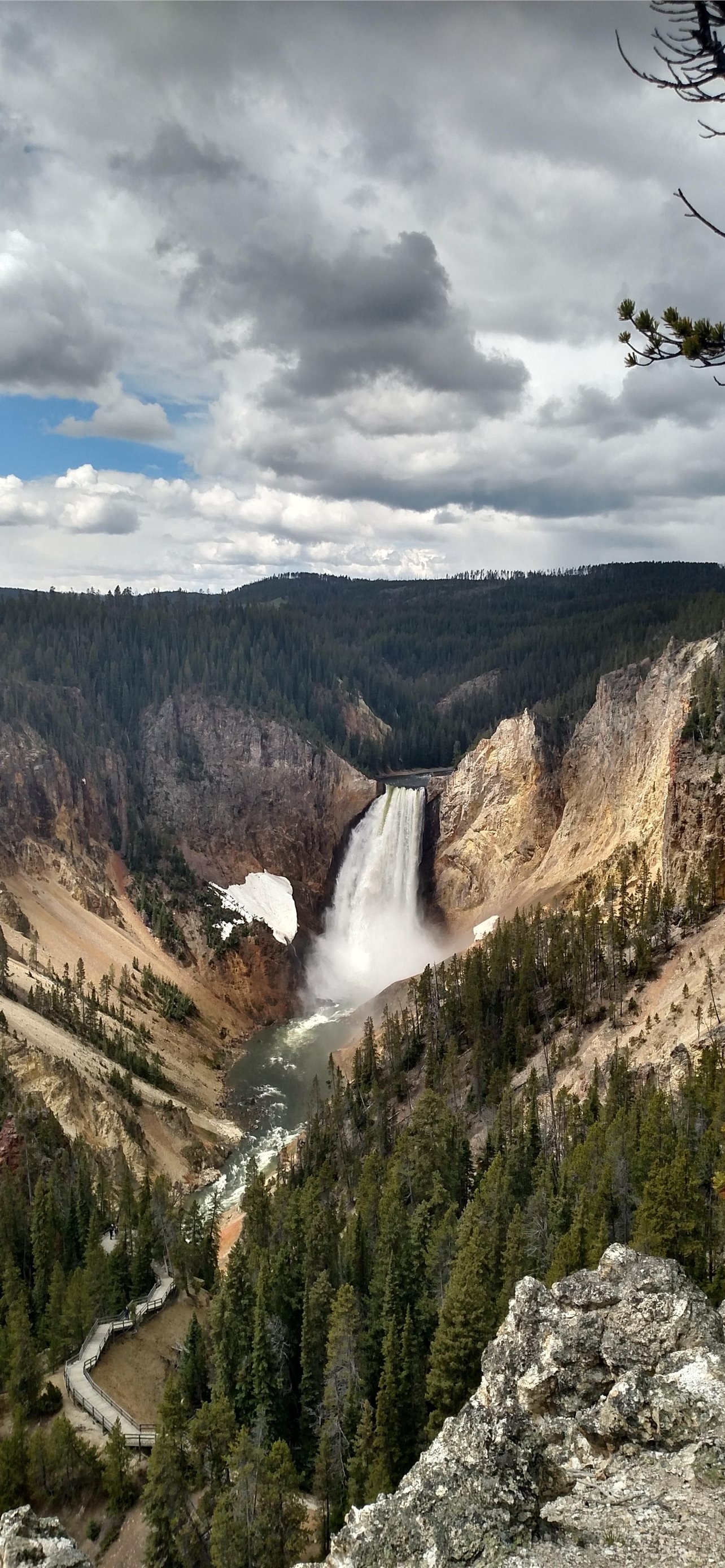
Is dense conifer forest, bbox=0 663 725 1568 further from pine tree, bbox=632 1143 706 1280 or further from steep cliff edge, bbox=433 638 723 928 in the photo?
steep cliff edge, bbox=433 638 723 928

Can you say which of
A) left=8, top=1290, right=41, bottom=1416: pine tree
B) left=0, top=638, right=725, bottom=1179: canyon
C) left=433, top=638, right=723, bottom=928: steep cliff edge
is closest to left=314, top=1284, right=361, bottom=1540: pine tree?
left=8, top=1290, right=41, bottom=1416: pine tree

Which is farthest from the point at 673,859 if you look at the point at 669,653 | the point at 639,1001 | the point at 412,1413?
the point at 412,1413

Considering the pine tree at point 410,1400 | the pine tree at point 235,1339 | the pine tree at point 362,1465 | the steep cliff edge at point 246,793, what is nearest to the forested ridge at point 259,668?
the steep cliff edge at point 246,793

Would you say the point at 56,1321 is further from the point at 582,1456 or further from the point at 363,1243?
the point at 582,1456

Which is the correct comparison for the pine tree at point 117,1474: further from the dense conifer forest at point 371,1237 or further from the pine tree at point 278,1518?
the pine tree at point 278,1518

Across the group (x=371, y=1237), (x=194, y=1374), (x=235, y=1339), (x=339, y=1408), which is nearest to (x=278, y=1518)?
(x=339, y=1408)
